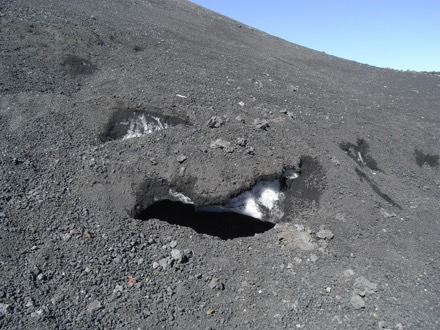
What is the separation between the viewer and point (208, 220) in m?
6.79

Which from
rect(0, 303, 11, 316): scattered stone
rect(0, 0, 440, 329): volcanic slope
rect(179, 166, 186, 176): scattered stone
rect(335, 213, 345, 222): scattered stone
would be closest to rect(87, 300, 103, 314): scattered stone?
rect(0, 0, 440, 329): volcanic slope

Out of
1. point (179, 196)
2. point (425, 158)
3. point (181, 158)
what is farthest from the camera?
point (425, 158)

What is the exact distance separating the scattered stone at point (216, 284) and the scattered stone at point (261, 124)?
359 centimetres

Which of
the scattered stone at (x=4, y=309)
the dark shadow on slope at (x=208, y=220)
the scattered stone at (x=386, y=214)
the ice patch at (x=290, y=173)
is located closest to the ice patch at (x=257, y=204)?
the dark shadow on slope at (x=208, y=220)

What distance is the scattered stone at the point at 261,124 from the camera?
784 centimetres

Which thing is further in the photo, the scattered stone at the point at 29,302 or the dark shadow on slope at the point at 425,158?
the dark shadow on slope at the point at 425,158

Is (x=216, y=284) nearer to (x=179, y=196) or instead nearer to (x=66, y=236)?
(x=179, y=196)

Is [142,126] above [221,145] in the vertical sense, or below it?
below

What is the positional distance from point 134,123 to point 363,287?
5134mm

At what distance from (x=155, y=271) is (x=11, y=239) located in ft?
6.62

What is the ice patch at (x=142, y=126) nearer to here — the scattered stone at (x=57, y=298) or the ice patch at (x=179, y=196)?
the ice patch at (x=179, y=196)

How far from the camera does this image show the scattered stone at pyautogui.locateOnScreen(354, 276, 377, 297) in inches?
212

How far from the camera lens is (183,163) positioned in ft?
21.8

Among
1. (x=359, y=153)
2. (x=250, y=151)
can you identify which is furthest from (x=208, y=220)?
(x=359, y=153)
